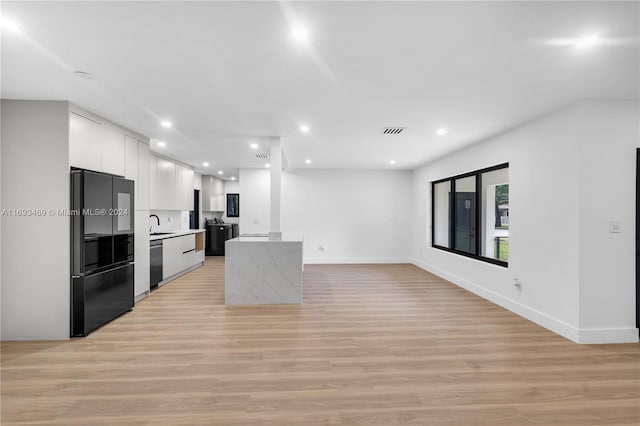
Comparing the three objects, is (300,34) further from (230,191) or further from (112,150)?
(230,191)

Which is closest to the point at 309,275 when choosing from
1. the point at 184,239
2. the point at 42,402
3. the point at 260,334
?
the point at 184,239

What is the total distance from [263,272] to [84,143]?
107 inches

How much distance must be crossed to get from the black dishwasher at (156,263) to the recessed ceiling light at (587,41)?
583 centimetres

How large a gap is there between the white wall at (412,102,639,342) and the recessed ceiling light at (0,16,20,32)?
16.0ft

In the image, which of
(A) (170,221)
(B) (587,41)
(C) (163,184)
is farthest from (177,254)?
(B) (587,41)

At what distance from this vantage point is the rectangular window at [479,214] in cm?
478

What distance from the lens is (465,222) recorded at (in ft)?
18.9

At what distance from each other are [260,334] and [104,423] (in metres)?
1.57

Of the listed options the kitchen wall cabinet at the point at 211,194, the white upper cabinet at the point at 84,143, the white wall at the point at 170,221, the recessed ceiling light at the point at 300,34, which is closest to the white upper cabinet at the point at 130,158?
the white upper cabinet at the point at 84,143

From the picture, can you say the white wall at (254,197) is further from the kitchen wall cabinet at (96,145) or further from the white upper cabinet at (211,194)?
the kitchen wall cabinet at (96,145)

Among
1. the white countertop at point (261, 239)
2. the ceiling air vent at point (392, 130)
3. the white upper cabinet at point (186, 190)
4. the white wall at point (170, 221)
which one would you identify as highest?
the ceiling air vent at point (392, 130)

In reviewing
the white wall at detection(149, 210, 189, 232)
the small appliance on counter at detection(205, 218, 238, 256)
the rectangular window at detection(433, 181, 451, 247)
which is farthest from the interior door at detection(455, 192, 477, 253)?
the small appliance on counter at detection(205, 218, 238, 256)

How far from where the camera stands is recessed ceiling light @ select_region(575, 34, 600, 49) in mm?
2020

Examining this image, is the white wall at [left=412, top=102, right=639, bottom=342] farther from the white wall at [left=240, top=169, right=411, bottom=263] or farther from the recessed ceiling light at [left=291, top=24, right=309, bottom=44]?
the white wall at [left=240, top=169, right=411, bottom=263]
